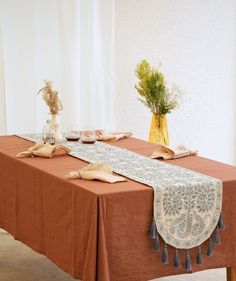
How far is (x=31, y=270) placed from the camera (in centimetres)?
384

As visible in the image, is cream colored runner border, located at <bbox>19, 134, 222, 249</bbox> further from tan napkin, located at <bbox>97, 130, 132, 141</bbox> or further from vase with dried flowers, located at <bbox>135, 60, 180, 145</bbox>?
vase with dried flowers, located at <bbox>135, 60, 180, 145</bbox>

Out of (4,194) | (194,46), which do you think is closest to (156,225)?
(4,194)

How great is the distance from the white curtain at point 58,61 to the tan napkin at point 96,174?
183 cm

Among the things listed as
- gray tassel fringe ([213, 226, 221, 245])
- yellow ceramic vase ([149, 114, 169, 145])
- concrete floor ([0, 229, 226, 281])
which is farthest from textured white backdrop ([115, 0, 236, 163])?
gray tassel fringe ([213, 226, 221, 245])

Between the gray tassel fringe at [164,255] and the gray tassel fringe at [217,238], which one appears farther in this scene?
the gray tassel fringe at [217,238]

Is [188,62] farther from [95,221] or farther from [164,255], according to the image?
[95,221]

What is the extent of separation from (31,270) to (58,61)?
5.24 ft

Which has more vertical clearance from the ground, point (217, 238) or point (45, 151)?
point (45, 151)

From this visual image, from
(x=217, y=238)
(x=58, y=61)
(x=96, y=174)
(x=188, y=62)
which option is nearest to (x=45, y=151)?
(x=96, y=174)

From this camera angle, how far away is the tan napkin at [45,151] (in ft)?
11.0

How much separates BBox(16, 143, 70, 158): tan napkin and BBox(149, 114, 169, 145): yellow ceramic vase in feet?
2.99

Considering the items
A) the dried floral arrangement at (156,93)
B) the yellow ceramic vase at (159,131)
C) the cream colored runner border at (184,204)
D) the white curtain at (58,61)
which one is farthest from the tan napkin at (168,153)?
the white curtain at (58,61)

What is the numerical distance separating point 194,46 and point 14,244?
7.30 ft

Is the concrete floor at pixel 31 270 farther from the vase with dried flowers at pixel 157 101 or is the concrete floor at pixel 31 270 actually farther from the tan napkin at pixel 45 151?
the vase with dried flowers at pixel 157 101
